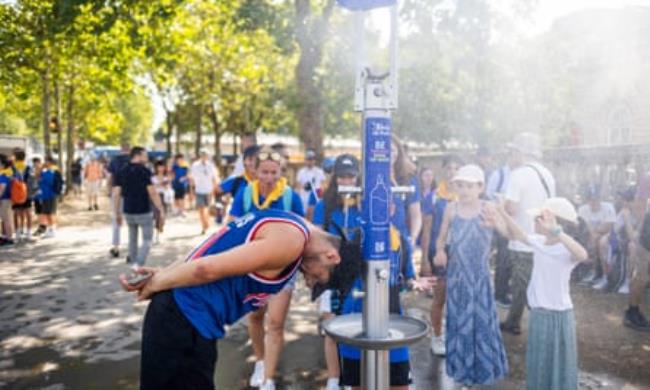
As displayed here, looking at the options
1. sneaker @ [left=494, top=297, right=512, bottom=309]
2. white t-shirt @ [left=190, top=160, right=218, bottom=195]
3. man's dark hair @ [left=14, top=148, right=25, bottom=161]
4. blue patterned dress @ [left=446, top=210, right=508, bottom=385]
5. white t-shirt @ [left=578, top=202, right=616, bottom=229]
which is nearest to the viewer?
blue patterned dress @ [left=446, top=210, right=508, bottom=385]

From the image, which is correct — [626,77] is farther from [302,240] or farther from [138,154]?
[302,240]

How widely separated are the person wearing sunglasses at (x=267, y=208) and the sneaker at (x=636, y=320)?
14.6 feet

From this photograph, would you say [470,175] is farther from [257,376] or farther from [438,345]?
[257,376]

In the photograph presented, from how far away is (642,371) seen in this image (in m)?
5.23

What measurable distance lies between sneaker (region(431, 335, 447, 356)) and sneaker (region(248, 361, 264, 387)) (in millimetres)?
1834

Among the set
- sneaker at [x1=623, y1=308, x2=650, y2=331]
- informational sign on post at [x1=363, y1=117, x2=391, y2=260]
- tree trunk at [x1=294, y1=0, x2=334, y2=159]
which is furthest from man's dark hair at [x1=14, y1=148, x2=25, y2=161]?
informational sign on post at [x1=363, y1=117, x2=391, y2=260]

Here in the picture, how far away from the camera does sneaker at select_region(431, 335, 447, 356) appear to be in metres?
5.56

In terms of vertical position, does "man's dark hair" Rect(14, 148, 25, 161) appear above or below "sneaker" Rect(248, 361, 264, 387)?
above

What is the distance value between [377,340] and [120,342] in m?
4.62

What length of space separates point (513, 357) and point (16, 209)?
11.9m

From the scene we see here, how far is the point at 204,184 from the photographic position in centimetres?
1392

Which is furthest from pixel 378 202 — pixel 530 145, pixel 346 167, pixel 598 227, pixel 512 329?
pixel 598 227

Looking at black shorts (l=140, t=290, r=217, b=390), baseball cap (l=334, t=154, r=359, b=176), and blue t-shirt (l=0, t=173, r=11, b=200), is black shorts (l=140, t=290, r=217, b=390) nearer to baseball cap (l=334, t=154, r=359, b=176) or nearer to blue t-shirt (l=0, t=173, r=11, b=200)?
baseball cap (l=334, t=154, r=359, b=176)

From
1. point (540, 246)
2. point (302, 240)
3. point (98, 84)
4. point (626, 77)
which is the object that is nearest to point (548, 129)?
point (626, 77)
